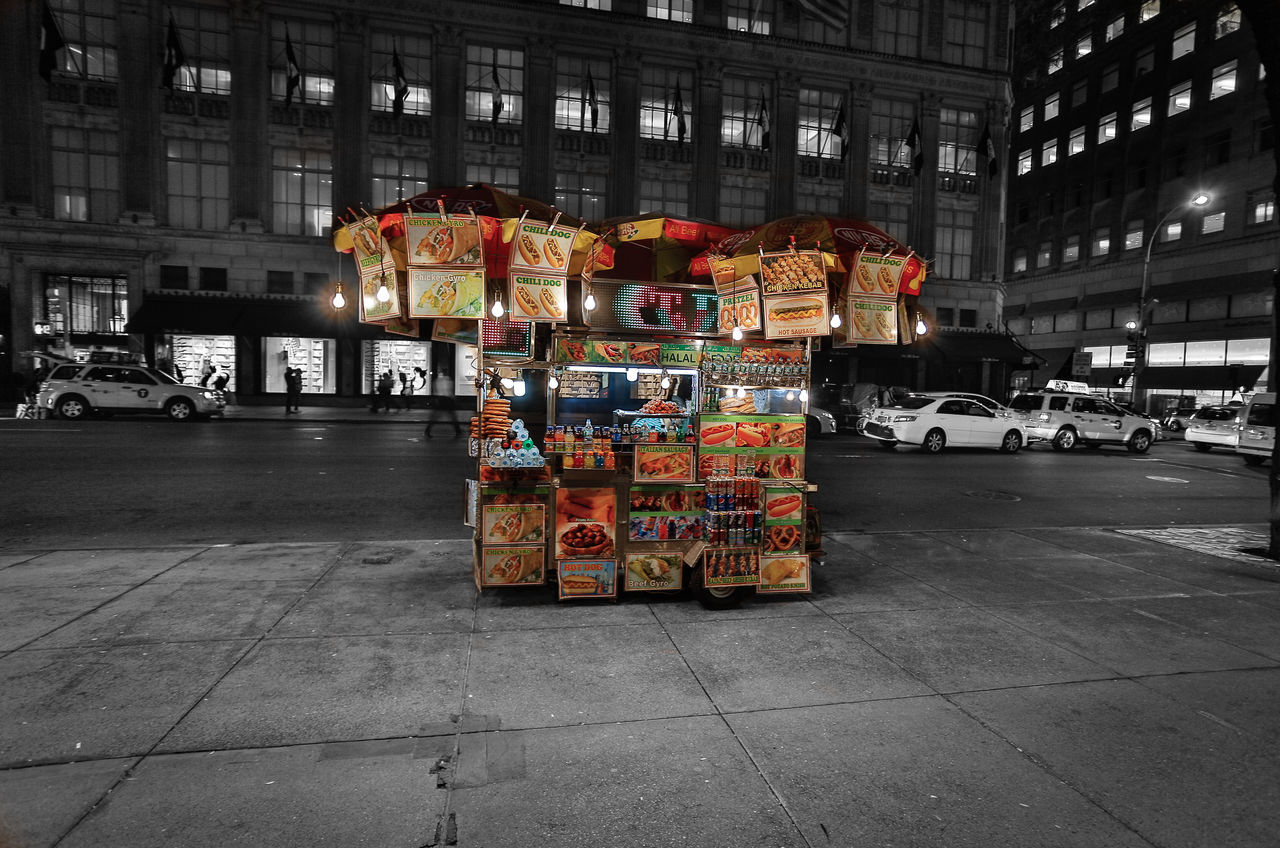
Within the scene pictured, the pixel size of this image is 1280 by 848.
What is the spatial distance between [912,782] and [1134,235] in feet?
175

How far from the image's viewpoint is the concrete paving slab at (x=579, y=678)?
383cm

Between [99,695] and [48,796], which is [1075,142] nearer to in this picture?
[99,695]

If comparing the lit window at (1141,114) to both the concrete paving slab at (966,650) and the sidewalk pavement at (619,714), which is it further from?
the concrete paving slab at (966,650)

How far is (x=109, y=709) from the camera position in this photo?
374cm

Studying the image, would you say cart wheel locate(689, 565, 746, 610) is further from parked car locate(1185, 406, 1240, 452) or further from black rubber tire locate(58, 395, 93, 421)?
parked car locate(1185, 406, 1240, 452)

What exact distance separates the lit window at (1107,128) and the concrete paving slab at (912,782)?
57.0m

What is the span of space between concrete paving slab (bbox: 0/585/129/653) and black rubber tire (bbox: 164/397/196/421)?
59.0 feet

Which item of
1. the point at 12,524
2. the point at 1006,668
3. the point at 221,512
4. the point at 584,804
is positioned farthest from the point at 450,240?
the point at 12,524

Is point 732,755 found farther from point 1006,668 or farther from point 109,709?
point 109,709

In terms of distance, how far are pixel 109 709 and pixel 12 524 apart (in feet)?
21.7

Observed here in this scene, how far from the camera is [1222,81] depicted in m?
38.0

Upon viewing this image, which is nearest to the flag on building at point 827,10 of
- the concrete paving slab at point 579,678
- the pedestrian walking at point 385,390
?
the pedestrian walking at point 385,390

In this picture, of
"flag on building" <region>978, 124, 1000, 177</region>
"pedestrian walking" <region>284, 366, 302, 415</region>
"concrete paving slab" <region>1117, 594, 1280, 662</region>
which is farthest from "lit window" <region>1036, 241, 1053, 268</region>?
"concrete paving slab" <region>1117, 594, 1280, 662</region>

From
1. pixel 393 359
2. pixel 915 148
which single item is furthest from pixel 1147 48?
pixel 393 359
